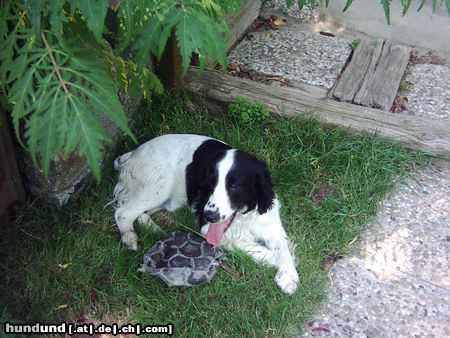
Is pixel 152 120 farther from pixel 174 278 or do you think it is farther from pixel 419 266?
pixel 419 266

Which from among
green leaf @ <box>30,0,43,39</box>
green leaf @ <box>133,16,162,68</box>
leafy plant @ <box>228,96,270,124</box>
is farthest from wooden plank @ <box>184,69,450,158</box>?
green leaf @ <box>30,0,43,39</box>

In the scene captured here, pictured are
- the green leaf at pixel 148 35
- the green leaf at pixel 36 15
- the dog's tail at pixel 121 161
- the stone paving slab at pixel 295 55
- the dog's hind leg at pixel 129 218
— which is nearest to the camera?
the green leaf at pixel 36 15

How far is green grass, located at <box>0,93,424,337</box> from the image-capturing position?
10.00ft

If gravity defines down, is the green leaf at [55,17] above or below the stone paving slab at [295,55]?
above

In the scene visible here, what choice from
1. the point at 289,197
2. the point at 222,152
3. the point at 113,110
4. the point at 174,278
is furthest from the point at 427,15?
the point at 113,110

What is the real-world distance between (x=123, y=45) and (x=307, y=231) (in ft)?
5.85

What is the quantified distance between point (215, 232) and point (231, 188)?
0.33 m

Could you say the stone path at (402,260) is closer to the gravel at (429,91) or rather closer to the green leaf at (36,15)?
the gravel at (429,91)

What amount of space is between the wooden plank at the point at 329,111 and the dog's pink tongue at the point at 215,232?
121cm

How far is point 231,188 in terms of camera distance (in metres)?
3.19

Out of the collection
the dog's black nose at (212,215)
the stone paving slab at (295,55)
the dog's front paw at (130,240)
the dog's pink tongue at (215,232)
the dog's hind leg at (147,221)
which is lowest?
the dog's hind leg at (147,221)

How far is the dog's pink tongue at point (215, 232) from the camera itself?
334 centimetres

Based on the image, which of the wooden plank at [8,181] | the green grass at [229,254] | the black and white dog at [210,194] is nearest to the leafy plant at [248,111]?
the green grass at [229,254]

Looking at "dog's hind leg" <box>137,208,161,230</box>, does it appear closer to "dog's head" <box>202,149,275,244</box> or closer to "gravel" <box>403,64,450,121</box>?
"dog's head" <box>202,149,275,244</box>
